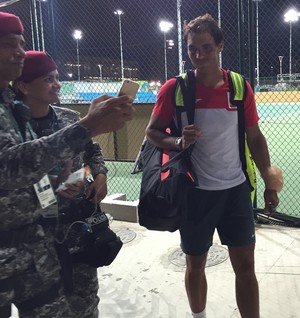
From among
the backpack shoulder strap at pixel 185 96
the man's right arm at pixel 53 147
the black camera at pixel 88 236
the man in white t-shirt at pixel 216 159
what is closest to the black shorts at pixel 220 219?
the man in white t-shirt at pixel 216 159

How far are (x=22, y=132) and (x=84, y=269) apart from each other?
2.69 ft

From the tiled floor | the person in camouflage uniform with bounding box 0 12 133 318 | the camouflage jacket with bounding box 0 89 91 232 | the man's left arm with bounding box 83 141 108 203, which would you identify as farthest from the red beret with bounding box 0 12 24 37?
the tiled floor

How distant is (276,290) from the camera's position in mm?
3143

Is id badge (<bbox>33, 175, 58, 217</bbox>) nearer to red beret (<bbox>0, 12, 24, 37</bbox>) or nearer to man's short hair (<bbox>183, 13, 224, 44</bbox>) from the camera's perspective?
red beret (<bbox>0, 12, 24, 37</bbox>)

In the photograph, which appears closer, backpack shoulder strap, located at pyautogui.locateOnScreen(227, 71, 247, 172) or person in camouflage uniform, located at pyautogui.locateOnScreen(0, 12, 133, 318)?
person in camouflage uniform, located at pyautogui.locateOnScreen(0, 12, 133, 318)

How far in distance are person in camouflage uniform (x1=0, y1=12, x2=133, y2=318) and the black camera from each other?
23 cm

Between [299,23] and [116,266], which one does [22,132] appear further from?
[299,23]

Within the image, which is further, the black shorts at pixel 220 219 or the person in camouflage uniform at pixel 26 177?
the black shorts at pixel 220 219

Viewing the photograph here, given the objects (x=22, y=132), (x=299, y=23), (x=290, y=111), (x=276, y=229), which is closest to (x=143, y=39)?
(x=299, y=23)

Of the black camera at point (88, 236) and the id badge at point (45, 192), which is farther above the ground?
the id badge at point (45, 192)

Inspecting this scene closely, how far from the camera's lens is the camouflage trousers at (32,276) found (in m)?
1.53

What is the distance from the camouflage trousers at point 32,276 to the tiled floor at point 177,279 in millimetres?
1405

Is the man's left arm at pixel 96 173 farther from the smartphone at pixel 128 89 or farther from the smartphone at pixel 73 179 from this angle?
the smartphone at pixel 128 89

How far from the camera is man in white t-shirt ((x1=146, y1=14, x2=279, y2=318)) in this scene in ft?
7.45
